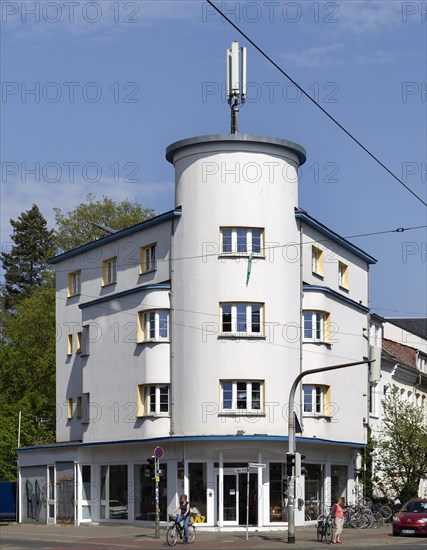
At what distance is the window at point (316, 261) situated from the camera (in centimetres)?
4938

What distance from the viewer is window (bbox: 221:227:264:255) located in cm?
4578

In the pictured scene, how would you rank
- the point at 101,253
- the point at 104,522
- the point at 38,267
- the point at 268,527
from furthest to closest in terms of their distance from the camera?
the point at 38,267
the point at 101,253
the point at 104,522
the point at 268,527

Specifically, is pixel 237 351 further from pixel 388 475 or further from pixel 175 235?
pixel 388 475

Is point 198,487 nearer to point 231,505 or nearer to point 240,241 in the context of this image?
point 231,505

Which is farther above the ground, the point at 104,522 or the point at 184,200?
the point at 184,200

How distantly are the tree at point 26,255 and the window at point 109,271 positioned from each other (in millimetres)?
48141

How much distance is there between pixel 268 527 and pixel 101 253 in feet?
52.1

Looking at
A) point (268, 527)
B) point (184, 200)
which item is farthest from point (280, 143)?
point (268, 527)

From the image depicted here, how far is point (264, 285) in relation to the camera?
45.8 metres

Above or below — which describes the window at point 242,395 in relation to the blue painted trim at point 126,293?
below

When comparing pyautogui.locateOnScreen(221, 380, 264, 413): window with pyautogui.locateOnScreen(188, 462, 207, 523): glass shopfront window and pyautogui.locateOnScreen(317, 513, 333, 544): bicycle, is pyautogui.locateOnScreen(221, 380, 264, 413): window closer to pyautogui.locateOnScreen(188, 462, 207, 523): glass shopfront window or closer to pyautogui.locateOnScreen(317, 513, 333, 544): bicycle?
pyautogui.locateOnScreen(188, 462, 207, 523): glass shopfront window

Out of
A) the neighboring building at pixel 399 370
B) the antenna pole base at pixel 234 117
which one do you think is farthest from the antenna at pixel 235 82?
the neighboring building at pixel 399 370

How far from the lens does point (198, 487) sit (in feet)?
147

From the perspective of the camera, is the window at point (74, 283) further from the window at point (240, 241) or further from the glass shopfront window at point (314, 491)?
the glass shopfront window at point (314, 491)
